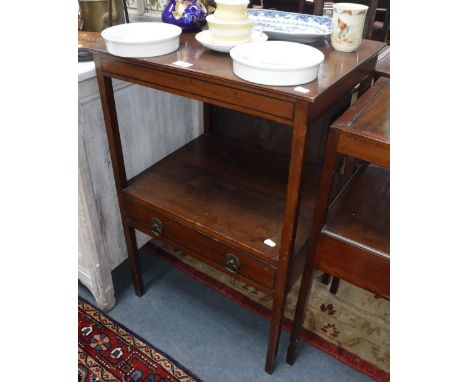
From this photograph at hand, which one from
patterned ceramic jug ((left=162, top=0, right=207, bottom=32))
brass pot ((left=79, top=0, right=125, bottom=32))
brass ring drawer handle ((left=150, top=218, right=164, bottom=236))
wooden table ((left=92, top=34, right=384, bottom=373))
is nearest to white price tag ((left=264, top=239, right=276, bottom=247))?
wooden table ((left=92, top=34, right=384, bottom=373))

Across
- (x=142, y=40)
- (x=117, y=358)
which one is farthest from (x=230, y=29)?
(x=117, y=358)

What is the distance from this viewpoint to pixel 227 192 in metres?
1.17

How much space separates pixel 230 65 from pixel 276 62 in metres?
0.10

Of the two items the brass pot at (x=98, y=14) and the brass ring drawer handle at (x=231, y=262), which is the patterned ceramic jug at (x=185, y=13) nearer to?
the brass pot at (x=98, y=14)

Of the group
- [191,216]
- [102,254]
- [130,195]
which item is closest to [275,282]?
[191,216]

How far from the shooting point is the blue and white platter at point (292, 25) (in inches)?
37.0

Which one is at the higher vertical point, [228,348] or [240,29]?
[240,29]

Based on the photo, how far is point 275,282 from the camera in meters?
1.00

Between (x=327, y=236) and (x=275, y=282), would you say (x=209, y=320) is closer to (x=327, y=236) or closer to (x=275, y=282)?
(x=275, y=282)

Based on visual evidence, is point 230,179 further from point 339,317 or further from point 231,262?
point 339,317

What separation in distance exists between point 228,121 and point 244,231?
549 millimetres
